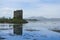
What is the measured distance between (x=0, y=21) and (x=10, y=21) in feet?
14.2

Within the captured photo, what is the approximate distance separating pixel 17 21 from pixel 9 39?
34.5 metres

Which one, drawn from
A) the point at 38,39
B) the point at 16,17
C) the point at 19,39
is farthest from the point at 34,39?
the point at 16,17

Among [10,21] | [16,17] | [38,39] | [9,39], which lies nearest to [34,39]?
[38,39]

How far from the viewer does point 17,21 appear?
49.7m

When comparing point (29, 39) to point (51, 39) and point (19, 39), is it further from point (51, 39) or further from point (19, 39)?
point (51, 39)

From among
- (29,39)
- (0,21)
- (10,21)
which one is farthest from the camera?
(10,21)

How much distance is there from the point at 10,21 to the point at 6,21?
84.4 inches

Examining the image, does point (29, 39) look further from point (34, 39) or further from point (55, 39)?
point (55, 39)

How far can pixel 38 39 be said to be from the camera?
15.2 m

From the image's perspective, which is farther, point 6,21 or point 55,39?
point 6,21

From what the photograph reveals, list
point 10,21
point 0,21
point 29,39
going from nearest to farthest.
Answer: point 29,39
point 0,21
point 10,21

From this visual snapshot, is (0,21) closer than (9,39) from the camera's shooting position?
No

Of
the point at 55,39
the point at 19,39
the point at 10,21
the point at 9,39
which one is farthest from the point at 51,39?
the point at 10,21

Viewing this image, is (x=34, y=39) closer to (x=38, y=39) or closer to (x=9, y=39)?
(x=38, y=39)
